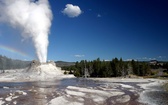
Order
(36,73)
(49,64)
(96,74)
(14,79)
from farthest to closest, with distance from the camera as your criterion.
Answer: (96,74) < (49,64) < (36,73) < (14,79)

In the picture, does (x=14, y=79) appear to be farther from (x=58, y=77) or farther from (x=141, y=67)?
(x=141, y=67)

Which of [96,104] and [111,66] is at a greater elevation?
[111,66]

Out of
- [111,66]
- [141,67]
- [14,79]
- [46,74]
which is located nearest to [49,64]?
[46,74]

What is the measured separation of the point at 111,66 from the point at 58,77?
26155 millimetres

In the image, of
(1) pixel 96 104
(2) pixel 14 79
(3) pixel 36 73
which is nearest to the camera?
(1) pixel 96 104

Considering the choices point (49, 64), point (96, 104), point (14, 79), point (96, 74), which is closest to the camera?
point (96, 104)

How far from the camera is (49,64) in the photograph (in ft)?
367

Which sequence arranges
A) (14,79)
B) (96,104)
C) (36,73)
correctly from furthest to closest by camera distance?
(36,73) < (14,79) < (96,104)

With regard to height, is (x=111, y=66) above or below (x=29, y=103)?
above

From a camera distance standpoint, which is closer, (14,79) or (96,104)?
(96,104)

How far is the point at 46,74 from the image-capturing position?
338 ft

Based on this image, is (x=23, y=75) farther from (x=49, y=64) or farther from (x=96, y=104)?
(x=96, y=104)

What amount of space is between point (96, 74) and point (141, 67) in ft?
72.0

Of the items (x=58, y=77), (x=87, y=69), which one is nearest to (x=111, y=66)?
(x=87, y=69)
